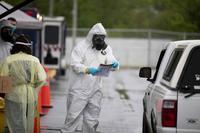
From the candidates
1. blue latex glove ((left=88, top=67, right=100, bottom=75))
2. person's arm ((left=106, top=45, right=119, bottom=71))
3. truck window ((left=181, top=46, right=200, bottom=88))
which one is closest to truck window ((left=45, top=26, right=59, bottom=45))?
person's arm ((left=106, top=45, right=119, bottom=71))

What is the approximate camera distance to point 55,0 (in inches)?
2569

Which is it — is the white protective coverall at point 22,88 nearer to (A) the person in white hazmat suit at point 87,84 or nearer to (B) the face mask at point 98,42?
(A) the person in white hazmat suit at point 87,84

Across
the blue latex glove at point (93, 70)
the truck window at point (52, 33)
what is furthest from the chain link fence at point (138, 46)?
the blue latex glove at point (93, 70)

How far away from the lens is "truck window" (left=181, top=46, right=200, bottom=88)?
32.1ft

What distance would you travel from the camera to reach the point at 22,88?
11.7 meters

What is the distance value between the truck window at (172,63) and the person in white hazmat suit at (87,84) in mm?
1747

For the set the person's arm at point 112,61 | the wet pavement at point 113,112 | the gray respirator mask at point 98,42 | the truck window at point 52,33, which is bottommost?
the wet pavement at point 113,112

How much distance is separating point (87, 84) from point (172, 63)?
2238mm

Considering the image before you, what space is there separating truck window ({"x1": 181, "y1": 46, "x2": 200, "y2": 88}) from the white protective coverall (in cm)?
272

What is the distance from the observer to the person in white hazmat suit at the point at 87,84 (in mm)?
12555

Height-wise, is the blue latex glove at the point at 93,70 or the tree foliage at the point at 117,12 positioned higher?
the tree foliage at the point at 117,12

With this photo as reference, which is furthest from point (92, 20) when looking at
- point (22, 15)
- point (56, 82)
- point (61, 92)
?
point (22, 15)

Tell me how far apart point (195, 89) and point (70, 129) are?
3543mm

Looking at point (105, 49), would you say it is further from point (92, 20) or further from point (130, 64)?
point (92, 20)
